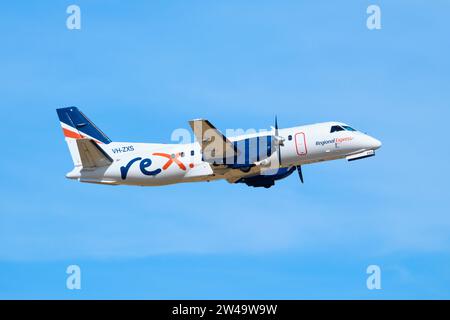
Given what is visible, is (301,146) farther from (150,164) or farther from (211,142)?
(150,164)

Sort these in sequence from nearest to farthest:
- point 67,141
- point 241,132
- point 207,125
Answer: point 207,125 → point 241,132 → point 67,141

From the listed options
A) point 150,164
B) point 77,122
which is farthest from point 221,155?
point 77,122

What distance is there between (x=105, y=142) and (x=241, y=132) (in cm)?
811

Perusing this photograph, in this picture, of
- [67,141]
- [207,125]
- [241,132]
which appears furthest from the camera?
[67,141]

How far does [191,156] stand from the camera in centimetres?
4594

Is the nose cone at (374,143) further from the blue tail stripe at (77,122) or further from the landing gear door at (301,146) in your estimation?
the blue tail stripe at (77,122)

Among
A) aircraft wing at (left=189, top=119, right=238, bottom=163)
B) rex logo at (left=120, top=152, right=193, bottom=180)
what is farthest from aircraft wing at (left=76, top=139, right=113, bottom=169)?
aircraft wing at (left=189, top=119, right=238, bottom=163)

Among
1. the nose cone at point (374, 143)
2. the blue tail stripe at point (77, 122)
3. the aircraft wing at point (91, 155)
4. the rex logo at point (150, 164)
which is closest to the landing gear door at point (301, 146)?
the nose cone at point (374, 143)

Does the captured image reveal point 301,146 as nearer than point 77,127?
Yes

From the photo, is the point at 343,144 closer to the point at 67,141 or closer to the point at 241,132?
the point at 241,132

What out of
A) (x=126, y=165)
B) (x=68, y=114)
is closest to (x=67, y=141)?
(x=68, y=114)

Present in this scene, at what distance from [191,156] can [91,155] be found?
4.98 meters

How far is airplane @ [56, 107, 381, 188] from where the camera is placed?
44750 millimetres

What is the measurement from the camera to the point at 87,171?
46.9 m
